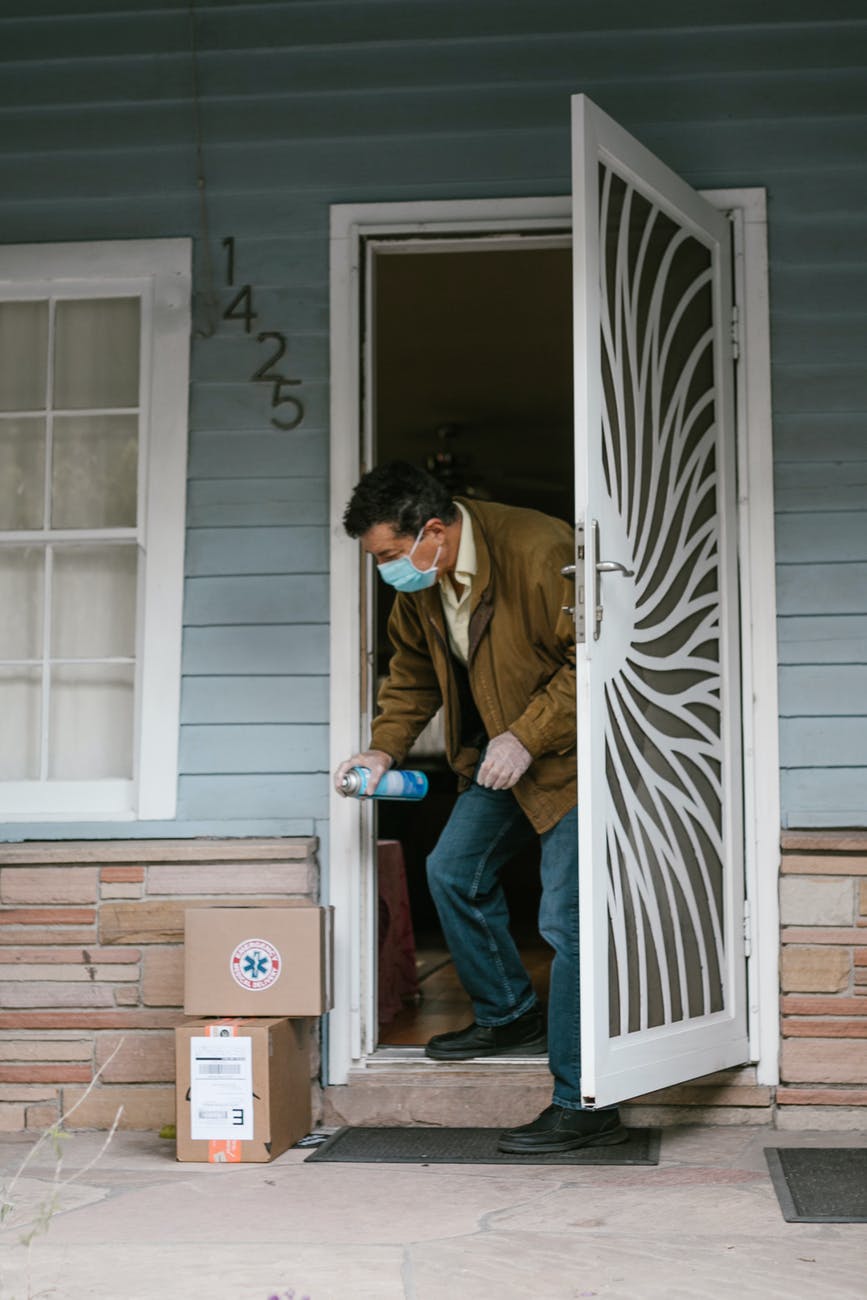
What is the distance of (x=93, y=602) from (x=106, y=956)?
39.3 inches

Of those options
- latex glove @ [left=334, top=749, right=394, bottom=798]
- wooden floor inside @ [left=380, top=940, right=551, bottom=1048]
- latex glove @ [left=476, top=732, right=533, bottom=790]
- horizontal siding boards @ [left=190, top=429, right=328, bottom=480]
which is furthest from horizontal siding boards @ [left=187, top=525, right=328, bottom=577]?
wooden floor inside @ [left=380, top=940, right=551, bottom=1048]

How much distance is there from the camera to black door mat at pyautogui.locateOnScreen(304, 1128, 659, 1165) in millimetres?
3520

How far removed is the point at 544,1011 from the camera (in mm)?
4613

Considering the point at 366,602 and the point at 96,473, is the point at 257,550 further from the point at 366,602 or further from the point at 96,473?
the point at 96,473

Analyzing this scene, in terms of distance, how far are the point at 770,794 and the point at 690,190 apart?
61.8 inches

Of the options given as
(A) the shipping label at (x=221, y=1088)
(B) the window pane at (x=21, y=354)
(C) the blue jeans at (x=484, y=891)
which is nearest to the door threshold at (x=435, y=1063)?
(C) the blue jeans at (x=484, y=891)

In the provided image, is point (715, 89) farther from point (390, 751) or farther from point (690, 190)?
point (390, 751)

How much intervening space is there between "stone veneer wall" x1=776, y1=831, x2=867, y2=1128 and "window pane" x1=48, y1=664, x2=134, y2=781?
1.84 m

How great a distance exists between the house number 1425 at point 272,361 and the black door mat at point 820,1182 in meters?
2.27

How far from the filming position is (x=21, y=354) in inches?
174

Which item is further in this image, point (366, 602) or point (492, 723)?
point (366, 602)

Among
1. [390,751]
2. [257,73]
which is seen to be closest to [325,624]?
[390,751]

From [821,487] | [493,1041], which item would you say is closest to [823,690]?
[821,487]

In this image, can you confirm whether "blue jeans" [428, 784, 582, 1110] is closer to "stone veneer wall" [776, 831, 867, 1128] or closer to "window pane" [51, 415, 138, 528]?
"stone veneer wall" [776, 831, 867, 1128]
